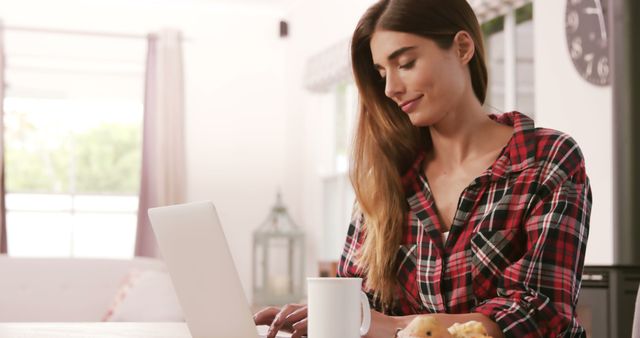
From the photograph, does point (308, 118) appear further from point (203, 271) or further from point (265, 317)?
point (203, 271)

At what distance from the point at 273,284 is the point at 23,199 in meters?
1.95

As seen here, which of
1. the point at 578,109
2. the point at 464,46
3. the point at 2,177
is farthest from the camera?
the point at 2,177

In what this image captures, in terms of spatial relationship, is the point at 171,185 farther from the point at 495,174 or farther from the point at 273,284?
the point at 495,174

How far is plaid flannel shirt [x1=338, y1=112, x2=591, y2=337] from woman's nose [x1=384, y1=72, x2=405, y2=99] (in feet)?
0.62

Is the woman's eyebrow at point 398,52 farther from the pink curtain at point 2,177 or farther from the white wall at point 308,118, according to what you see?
the pink curtain at point 2,177

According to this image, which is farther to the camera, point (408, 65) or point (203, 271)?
point (408, 65)

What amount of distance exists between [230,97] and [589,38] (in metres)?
4.20

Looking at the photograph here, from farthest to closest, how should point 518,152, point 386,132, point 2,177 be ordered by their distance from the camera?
point 2,177 → point 386,132 → point 518,152

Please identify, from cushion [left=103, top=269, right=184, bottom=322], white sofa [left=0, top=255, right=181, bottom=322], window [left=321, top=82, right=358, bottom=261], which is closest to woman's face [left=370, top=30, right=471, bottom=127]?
cushion [left=103, top=269, right=184, bottom=322]

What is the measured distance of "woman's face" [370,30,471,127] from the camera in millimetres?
1598

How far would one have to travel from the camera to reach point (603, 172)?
3473 mm

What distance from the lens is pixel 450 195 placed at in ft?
5.48

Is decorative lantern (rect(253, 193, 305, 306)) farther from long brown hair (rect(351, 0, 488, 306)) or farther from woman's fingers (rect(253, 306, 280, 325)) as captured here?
woman's fingers (rect(253, 306, 280, 325))

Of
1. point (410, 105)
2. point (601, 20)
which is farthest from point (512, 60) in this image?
point (410, 105)
